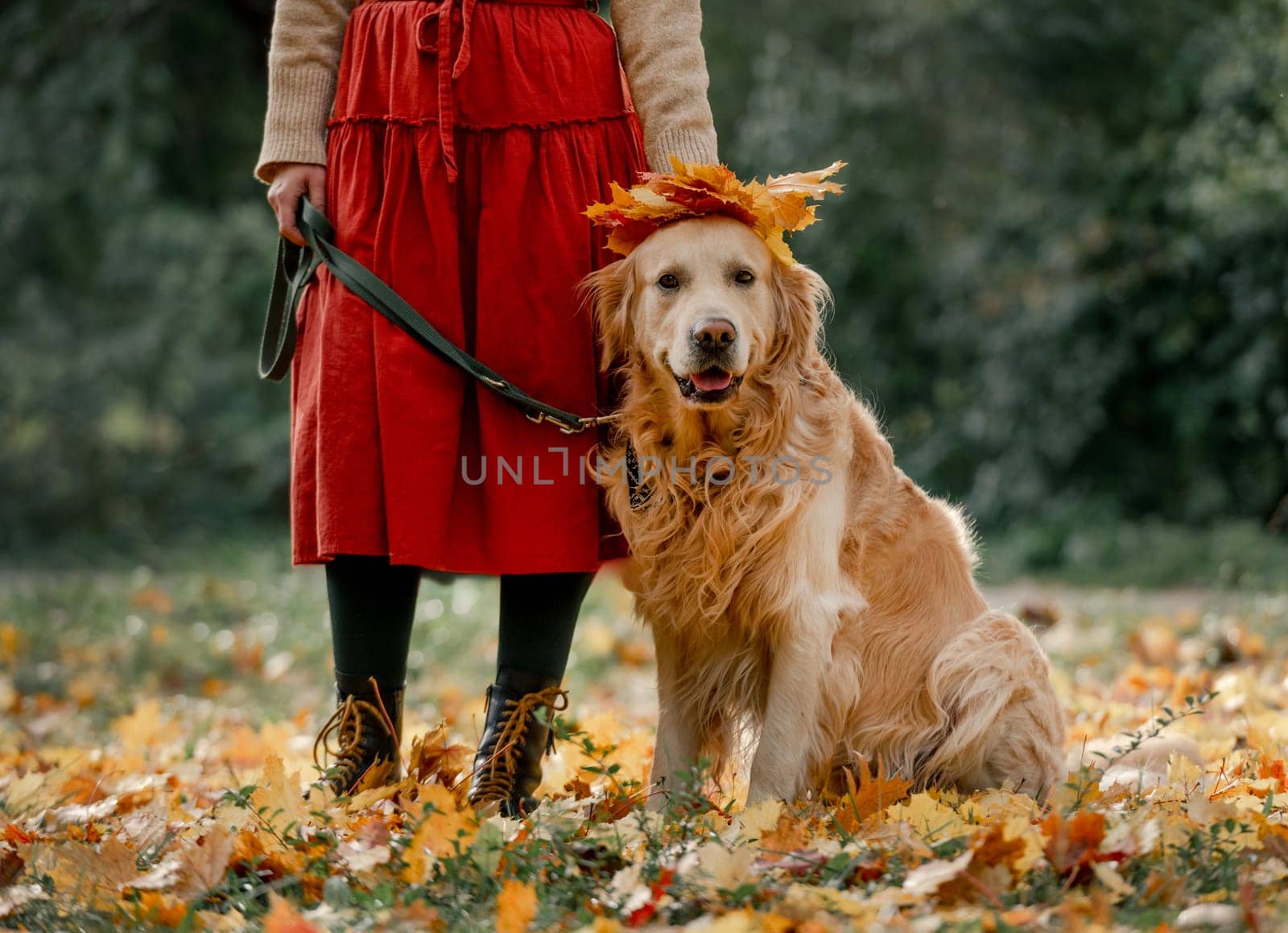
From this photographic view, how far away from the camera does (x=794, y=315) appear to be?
273cm

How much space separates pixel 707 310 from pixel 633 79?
601 millimetres

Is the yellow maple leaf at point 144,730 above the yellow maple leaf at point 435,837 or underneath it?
underneath

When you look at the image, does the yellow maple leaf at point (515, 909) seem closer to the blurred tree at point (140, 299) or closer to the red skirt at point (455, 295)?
the red skirt at point (455, 295)

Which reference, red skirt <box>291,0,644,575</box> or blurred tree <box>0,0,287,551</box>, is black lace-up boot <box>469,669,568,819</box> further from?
blurred tree <box>0,0,287,551</box>

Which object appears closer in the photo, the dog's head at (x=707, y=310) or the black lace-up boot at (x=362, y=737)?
the dog's head at (x=707, y=310)

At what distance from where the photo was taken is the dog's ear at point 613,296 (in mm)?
2684

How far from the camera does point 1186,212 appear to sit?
289 inches

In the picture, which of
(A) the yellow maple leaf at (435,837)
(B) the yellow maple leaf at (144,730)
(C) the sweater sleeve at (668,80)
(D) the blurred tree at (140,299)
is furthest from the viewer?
(D) the blurred tree at (140,299)

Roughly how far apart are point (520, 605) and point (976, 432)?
238 inches

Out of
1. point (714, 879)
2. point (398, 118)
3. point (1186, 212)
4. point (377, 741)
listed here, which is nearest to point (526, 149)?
point (398, 118)

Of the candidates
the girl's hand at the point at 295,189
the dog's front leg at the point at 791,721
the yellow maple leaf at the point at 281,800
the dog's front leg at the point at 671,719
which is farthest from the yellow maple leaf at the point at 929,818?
the girl's hand at the point at 295,189

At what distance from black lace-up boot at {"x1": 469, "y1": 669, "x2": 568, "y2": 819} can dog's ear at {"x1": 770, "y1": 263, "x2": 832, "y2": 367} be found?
85 cm

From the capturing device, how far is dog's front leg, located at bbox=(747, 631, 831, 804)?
2625 millimetres

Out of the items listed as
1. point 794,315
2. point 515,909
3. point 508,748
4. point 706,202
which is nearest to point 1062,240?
point 794,315
